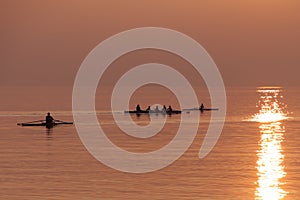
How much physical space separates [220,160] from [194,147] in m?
11.6

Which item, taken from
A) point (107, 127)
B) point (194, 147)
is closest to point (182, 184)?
point (194, 147)

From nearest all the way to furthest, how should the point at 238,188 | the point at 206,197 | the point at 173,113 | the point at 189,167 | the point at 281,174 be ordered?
the point at 206,197
the point at 238,188
the point at 281,174
the point at 189,167
the point at 173,113

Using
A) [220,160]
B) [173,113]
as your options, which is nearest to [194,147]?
[220,160]

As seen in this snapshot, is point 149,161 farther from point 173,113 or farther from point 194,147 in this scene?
point 173,113

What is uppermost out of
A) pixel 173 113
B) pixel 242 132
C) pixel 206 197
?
pixel 173 113

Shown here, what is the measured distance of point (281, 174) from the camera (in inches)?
1876

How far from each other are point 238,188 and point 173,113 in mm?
89483

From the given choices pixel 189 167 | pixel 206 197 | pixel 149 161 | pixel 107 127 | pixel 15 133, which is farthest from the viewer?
pixel 107 127

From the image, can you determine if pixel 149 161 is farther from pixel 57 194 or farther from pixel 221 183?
pixel 57 194

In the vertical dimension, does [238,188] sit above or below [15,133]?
below

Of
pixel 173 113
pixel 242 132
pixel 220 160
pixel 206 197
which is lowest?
pixel 206 197

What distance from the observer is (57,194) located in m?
40.3

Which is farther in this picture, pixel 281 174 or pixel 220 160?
pixel 220 160

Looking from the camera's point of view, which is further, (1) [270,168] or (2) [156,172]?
(1) [270,168]
